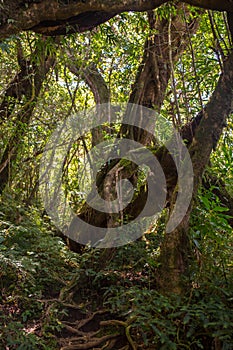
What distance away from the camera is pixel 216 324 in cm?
264

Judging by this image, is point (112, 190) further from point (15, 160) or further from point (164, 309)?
point (164, 309)

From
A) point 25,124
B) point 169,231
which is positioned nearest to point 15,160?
point 25,124

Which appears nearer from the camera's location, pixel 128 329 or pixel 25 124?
pixel 128 329

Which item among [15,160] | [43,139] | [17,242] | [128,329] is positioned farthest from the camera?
[43,139]

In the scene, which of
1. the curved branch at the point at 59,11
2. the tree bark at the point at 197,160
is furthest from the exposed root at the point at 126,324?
the curved branch at the point at 59,11

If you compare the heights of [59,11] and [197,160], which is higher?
[59,11]

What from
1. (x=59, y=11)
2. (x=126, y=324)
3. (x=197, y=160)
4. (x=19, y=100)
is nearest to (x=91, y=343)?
(x=126, y=324)

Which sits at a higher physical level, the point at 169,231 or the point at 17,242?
the point at 169,231

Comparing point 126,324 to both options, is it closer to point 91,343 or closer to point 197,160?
point 91,343

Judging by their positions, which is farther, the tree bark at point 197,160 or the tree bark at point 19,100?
the tree bark at point 19,100

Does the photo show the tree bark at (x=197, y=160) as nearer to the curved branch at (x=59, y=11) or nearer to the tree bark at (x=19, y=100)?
the curved branch at (x=59, y=11)

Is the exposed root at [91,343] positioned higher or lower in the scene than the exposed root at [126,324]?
lower

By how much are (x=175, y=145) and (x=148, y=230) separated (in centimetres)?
146

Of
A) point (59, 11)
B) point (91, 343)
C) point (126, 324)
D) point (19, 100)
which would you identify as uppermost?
point (19, 100)
